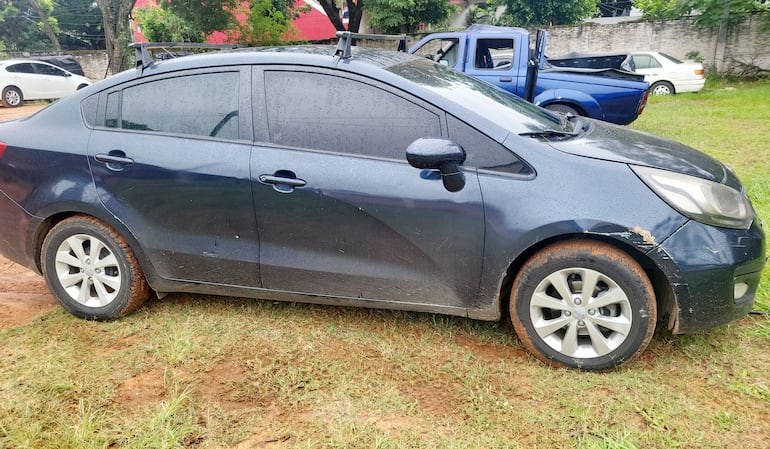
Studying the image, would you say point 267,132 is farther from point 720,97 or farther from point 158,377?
point 720,97

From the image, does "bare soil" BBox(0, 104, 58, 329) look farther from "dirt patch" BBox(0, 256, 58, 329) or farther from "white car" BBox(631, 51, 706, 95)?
"white car" BBox(631, 51, 706, 95)

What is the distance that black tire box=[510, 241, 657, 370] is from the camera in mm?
2715

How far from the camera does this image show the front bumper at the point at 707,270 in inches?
104

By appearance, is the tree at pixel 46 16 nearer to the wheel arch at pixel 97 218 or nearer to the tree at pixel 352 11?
the tree at pixel 352 11

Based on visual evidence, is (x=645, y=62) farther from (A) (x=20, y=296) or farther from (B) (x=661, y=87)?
(A) (x=20, y=296)

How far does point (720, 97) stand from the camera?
48.2 feet

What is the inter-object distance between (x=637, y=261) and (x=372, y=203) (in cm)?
130

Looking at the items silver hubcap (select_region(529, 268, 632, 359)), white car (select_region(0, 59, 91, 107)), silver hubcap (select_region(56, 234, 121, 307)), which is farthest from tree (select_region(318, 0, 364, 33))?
silver hubcap (select_region(529, 268, 632, 359))

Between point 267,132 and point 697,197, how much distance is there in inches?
85.0

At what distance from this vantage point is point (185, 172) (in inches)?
126

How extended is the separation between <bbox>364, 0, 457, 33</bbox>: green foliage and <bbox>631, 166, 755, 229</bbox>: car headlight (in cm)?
1713

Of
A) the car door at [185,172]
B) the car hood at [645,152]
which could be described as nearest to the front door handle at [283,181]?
the car door at [185,172]

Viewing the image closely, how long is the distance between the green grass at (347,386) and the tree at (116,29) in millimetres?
21653

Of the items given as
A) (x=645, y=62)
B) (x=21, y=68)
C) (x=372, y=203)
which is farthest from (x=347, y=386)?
(x=21, y=68)
